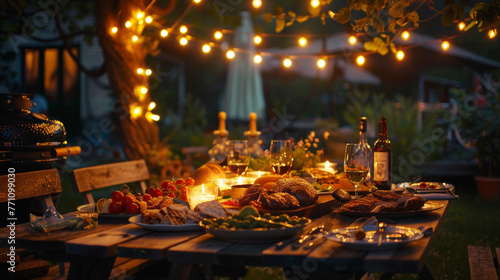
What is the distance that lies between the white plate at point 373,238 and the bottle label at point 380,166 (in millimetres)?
1320

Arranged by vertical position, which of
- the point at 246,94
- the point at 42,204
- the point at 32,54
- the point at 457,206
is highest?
the point at 32,54

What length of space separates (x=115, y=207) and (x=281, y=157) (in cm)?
129

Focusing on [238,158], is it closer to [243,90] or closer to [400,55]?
[400,55]

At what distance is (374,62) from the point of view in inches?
508

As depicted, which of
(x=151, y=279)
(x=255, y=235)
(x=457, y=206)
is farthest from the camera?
(x=457, y=206)

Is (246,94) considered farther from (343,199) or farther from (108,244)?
(108,244)

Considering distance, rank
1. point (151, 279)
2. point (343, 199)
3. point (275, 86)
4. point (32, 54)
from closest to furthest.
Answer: point (343, 199) < point (151, 279) < point (32, 54) < point (275, 86)

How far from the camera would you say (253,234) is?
75.6 inches

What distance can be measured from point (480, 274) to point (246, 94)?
33.8ft

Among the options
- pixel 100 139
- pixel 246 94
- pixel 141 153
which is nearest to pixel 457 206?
pixel 141 153

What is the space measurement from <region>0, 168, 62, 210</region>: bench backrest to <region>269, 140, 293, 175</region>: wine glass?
136cm

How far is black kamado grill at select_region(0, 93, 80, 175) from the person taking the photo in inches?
135

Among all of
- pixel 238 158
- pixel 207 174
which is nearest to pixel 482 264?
pixel 238 158

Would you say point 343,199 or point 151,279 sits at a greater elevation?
point 343,199
